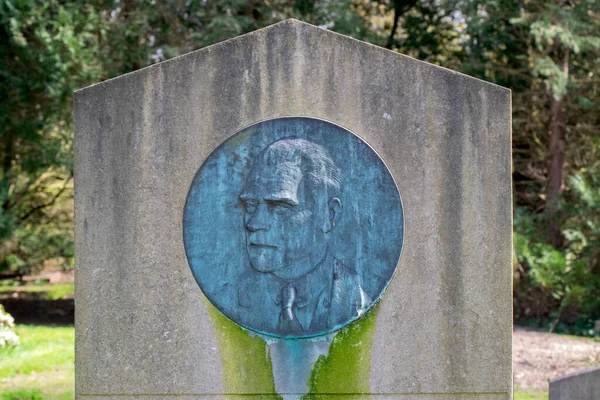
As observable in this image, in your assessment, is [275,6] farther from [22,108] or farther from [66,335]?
[66,335]

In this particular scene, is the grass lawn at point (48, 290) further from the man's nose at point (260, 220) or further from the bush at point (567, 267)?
the man's nose at point (260, 220)

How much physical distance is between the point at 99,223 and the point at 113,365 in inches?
26.1

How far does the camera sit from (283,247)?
11.3 feet

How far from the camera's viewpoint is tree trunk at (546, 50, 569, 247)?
11578 millimetres

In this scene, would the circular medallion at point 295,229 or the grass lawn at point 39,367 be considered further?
the grass lawn at point 39,367

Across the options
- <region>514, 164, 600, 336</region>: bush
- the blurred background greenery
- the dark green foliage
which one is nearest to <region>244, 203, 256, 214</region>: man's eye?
the blurred background greenery

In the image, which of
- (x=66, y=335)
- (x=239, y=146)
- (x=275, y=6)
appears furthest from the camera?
(x=275, y=6)

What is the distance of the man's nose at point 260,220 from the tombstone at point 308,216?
10mm

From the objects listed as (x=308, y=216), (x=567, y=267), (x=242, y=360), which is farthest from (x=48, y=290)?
(x=308, y=216)

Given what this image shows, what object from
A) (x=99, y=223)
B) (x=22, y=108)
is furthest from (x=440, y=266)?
(x=22, y=108)

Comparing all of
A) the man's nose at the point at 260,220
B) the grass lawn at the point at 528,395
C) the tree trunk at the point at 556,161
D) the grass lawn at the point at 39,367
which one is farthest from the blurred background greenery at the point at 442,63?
the man's nose at the point at 260,220

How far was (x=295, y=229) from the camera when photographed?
346 centimetres

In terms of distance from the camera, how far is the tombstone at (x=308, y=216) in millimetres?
3449

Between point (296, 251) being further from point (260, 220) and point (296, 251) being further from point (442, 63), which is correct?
point (442, 63)
